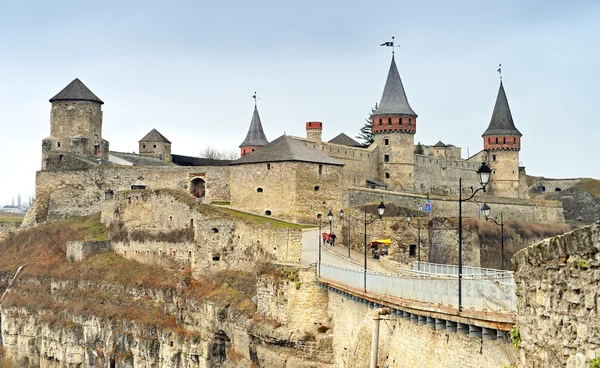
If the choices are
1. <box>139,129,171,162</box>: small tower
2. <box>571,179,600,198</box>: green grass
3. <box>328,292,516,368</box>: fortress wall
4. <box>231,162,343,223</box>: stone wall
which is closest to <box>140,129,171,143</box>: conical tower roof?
<box>139,129,171,162</box>: small tower

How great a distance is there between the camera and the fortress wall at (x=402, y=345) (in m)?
18.5

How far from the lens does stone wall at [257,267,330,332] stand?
33.7 meters

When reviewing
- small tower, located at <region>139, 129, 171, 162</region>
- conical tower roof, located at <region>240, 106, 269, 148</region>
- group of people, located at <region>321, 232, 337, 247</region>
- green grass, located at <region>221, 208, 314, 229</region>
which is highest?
conical tower roof, located at <region>240, 106, 269, 148</region>

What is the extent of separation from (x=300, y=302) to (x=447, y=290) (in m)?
13.6

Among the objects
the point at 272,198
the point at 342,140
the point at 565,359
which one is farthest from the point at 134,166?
the point at 565,359

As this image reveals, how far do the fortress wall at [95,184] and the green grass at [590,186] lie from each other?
50384 mm

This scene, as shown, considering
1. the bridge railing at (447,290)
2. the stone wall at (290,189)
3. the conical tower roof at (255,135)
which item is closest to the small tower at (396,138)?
the conical tower roof at (255,135)

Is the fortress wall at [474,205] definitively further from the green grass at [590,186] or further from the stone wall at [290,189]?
the green grass at [590,186]

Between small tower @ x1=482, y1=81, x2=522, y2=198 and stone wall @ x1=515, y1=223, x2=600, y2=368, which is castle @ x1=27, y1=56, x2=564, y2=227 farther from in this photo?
stone wall @ x1=515, y1=223, x2=600, y2=368

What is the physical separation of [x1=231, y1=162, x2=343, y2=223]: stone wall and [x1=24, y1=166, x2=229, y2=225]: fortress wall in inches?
311

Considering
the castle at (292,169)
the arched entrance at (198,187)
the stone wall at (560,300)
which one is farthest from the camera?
the arched entrance at (198,187)

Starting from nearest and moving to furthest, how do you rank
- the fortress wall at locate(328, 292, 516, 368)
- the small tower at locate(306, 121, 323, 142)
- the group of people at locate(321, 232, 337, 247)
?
the fortress wall at locate(328, 292, 516, 368) < the group of people at locate(321, 232, 337, 247) < the small tower at locate(306, 121, 323, 142)

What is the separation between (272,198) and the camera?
55031mm

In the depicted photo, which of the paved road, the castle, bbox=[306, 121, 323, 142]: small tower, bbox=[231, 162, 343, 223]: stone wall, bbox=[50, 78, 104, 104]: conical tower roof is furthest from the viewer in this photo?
bbox=[306, 121, 323, 142]: small tower
